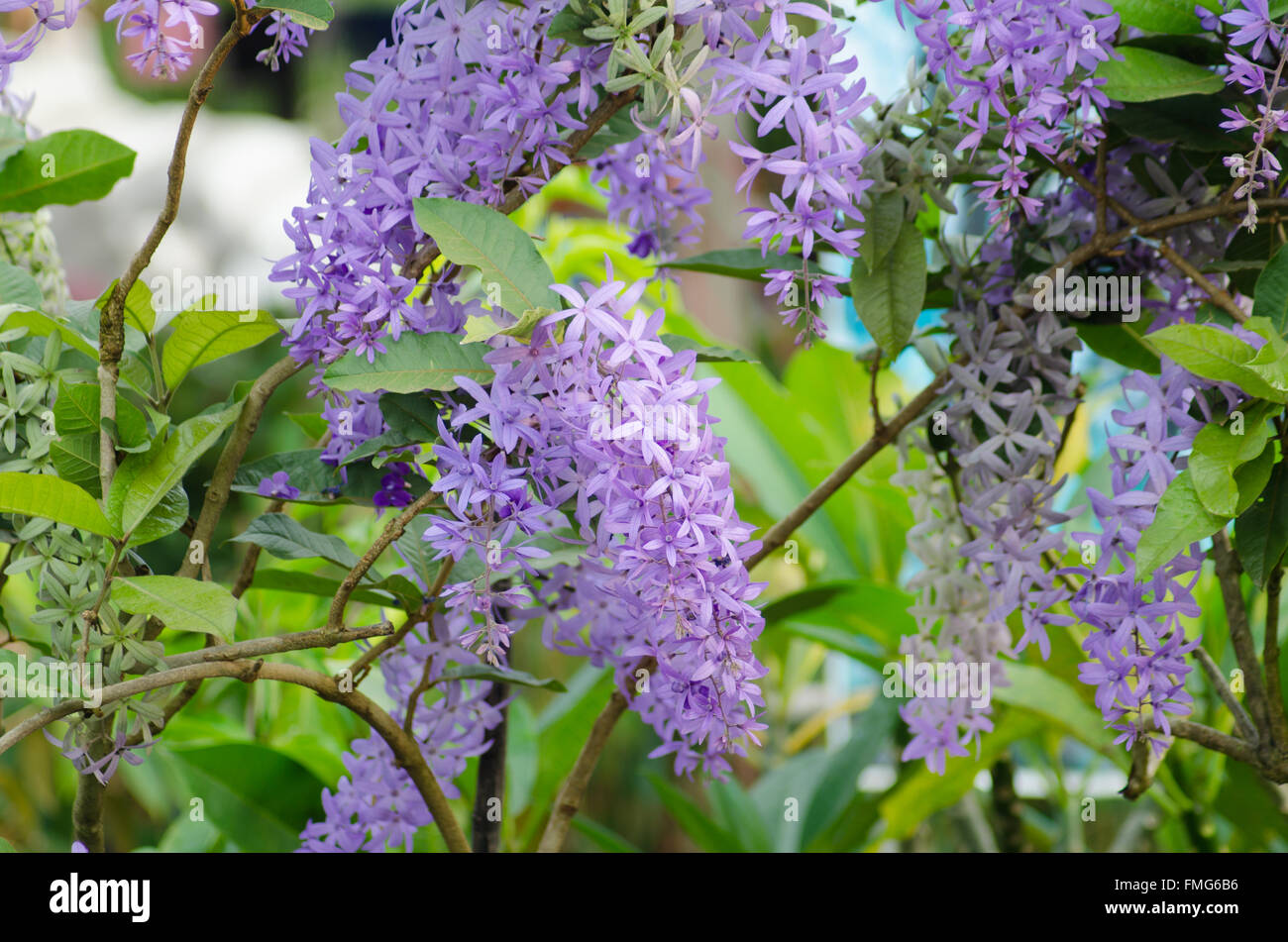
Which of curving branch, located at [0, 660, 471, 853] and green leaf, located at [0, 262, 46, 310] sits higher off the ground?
green leaf, located at [0, 262, 46, 310]

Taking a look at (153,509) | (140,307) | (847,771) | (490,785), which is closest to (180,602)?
(153,509)

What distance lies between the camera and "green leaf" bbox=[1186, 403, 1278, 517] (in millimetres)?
482

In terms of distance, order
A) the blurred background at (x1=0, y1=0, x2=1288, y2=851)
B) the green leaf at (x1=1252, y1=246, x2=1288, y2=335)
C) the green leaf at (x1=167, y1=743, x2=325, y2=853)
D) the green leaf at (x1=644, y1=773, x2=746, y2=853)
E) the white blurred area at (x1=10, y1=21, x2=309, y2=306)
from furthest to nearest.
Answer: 1. the white blurred area at (x1=10, y1=21, x2=309, y2=306)
2. the green leaf at (x1=644, y1=773, x2=746, y2=853)
3. the blurred background at (x1=0, y1=0, x2=1288, y2=851)
4. the green leaf at (x1=167, y1=743, x2=325, y2=853)
5. the green leaf at (x1=1252, y1=246, x2=1288, y2=335)

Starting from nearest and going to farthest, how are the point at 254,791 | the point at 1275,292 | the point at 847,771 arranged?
the point at 1275,292 → the point at 254,791 → the point at 847,771

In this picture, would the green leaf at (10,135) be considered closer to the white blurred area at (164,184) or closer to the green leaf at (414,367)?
the green leaf at (414,367)

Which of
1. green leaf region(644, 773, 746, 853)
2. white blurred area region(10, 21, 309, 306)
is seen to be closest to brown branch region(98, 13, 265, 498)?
green leaf region(644, 773, 746, 853)

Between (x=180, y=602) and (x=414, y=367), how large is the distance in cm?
15

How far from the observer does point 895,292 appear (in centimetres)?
60

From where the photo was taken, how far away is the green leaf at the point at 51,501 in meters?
0.46

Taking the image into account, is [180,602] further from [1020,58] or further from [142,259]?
[1020,58]

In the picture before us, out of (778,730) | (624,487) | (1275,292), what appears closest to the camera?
(624,487)

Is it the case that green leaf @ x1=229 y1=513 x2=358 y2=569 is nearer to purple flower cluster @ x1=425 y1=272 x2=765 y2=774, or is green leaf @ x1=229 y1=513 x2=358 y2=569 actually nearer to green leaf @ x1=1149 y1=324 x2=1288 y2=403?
purple flower cluster @ x1=425 y1=272 x2=765 y2=774

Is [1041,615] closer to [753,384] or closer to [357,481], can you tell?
[357,481]

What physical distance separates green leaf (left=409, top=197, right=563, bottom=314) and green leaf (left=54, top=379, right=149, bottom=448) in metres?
0.17
